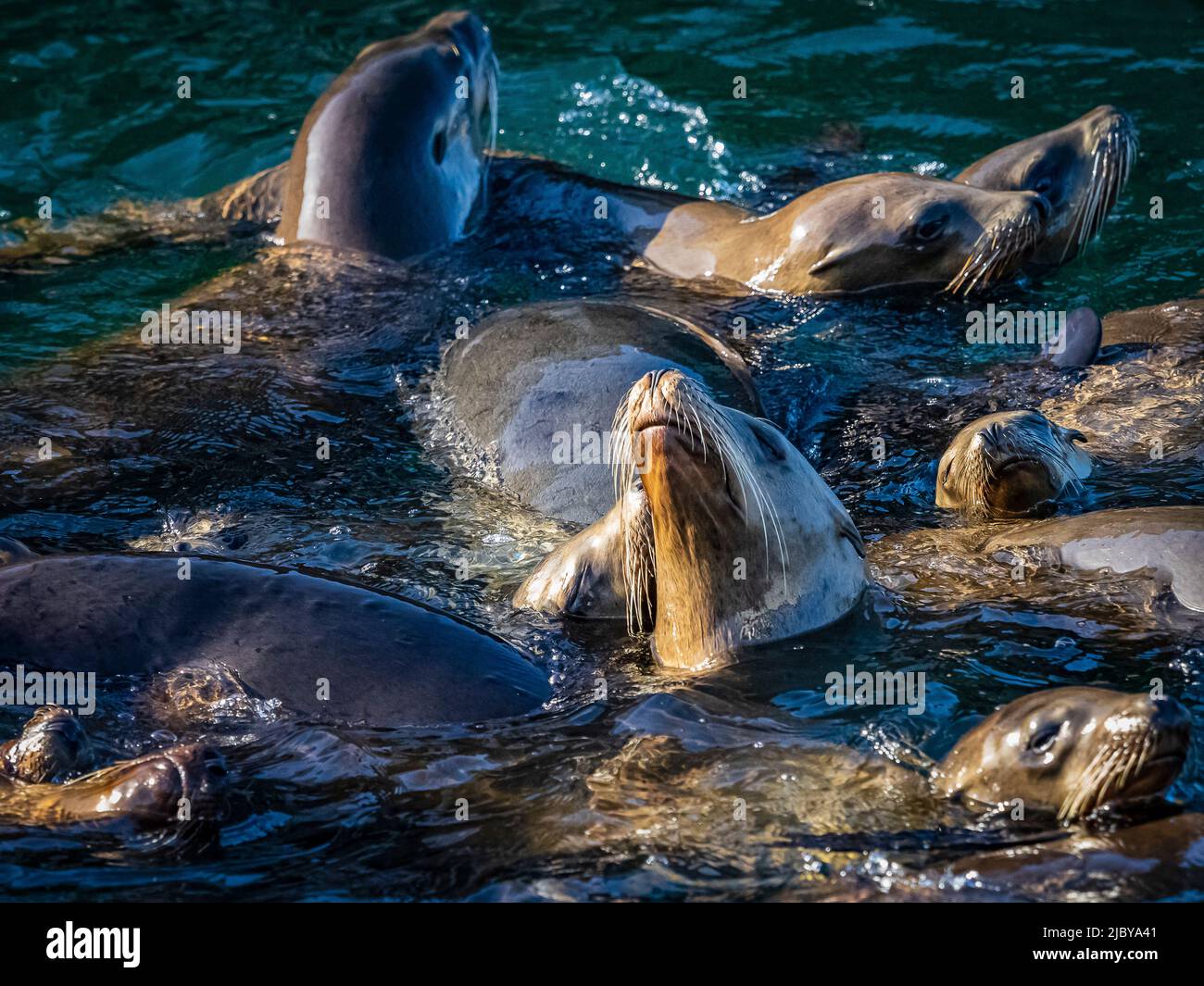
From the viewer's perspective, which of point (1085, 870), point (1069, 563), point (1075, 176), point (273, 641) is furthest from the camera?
point (1075, 176)

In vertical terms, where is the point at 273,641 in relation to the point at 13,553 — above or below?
below

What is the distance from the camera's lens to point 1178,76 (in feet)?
32.2

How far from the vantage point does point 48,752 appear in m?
4.16

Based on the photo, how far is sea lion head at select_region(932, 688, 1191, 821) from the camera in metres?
3.74

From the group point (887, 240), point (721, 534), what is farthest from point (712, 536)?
point (887, 240)

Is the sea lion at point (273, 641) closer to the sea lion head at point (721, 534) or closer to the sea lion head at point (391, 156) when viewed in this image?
the sea lion head at point (721, 534)

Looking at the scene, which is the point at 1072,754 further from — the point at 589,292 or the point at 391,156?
the point at 391,156

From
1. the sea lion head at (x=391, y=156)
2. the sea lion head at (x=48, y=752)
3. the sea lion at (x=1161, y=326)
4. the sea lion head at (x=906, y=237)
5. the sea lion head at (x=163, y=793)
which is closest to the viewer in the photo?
the sea lion head at (x=163, y=793)

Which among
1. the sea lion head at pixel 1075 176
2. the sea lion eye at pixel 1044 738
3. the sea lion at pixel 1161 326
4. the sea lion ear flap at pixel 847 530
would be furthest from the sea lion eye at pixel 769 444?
the sea lion head at pixel 1075 176

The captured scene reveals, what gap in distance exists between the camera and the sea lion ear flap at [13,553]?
193 inches

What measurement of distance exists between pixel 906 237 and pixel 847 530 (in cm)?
285

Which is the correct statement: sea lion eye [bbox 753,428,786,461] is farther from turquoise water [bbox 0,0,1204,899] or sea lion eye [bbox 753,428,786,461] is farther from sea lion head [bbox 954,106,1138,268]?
sea lion head [bbox 954,106,1138,268]

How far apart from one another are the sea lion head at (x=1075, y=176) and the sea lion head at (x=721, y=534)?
333 centimetres
